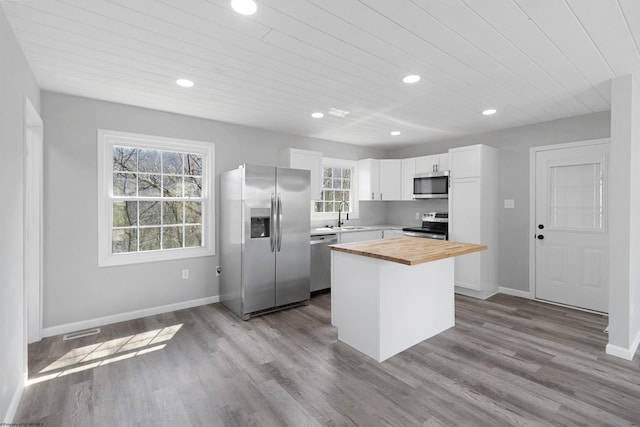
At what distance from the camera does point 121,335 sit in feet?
10.3

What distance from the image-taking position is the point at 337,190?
5.63 metres

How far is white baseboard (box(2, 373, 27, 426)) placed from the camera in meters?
1.82

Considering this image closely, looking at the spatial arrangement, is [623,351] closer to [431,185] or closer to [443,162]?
[431,185]

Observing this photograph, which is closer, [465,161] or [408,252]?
[408,252]

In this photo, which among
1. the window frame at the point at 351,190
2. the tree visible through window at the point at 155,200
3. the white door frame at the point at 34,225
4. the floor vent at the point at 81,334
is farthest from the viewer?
the window frame at the point at 351,190

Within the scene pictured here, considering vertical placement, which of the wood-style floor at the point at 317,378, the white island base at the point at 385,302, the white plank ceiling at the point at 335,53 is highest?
the white plank ceiling at the point at 335,53

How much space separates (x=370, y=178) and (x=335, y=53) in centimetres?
340

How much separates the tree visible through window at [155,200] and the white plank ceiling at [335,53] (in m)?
0.64

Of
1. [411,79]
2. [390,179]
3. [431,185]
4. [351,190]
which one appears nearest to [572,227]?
[431,185]

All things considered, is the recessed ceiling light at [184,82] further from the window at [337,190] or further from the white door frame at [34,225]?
the window at [337,190]

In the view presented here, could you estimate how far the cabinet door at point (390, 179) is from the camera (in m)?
5.57

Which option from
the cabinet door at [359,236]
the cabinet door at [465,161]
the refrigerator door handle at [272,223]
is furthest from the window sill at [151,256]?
the cabinet door at [465,161]

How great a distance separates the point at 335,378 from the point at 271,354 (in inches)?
26.0

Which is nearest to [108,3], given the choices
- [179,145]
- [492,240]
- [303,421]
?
[179,145]
